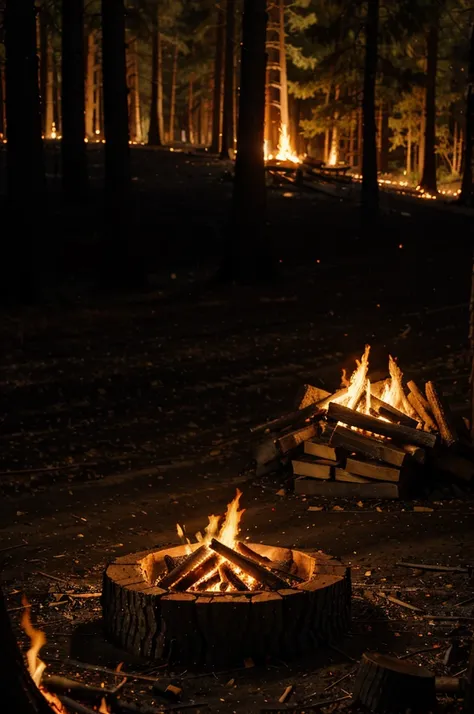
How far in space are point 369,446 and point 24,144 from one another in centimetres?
975

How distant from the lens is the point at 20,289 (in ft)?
57.9

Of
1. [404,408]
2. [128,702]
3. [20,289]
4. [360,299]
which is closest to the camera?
[128,702]

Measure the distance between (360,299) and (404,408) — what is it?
9.44m

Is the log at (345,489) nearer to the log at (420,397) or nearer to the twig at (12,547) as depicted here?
the log at (420,397)

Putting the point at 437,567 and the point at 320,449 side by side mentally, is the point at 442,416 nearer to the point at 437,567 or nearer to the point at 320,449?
the point at 320,449

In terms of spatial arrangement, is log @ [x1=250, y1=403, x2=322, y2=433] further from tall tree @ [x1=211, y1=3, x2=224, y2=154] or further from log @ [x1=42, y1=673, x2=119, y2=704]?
tall tree @ [x1=211, y1=3, x2=224, y2=154]

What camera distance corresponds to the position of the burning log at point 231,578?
625cm

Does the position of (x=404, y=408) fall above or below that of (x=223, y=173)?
below

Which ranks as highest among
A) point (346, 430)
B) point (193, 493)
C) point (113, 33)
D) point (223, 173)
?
point (113, 33)

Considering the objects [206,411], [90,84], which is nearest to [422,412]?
[206,411]

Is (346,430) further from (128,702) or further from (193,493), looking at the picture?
(128,702)

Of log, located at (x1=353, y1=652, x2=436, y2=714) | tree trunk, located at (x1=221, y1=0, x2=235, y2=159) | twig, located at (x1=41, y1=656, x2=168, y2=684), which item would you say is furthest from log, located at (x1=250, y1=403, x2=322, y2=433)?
tree trunk, located at (x1=221, y1=0, x2=235, y2=159)

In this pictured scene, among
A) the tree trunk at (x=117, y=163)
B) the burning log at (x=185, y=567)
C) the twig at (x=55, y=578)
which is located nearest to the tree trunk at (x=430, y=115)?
the tree trunk at (x=117, y=163)

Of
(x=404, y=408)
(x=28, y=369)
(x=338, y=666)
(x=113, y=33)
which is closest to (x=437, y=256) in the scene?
(x=113, y=33)
